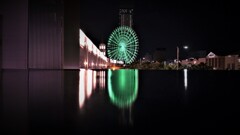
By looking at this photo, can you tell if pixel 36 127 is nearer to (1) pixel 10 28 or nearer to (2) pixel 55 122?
(2) pixel 55 122

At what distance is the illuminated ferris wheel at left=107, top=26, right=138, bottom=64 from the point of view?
24.9 meters

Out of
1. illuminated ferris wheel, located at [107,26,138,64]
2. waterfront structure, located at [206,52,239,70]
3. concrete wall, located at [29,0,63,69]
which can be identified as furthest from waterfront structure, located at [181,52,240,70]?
concrete wall, located at [29,0,63,69]

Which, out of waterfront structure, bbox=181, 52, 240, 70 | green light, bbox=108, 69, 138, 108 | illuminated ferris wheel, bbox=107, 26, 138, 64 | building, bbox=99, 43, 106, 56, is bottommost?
green light, bbox=108, 69, 138, 108

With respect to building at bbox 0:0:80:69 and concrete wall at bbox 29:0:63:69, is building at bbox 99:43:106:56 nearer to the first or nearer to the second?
building at bbox 0:0:80:69

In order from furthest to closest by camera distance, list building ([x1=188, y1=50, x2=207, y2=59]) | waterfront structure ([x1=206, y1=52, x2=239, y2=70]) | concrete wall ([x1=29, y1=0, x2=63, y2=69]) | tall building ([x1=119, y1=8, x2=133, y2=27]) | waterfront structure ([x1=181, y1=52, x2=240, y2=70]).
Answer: tall building ([x1=119, y1=8, x2=133, y2=27]) < building ([x1=188, y1=50, x2=207, y2=59]) < waterfront structure ([x1=206, y1=52, x2=239, y2=70]) < waterfront structure ([x1=181, y1=52, x2=240, y2=70]) < concrete wall ([x1=29, y1=0, x2=63, y2=69])

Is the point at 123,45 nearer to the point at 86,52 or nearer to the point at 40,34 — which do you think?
the point at 86,52

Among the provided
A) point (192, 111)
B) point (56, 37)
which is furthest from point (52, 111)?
point (56, 37)

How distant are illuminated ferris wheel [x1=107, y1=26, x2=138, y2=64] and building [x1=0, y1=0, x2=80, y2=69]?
1037 cm

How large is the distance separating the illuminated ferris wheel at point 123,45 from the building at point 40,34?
1037 centimetres

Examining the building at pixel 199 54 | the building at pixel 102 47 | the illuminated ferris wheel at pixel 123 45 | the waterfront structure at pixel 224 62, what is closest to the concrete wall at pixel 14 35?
the illuminated ferris wheel at pixel 123 45

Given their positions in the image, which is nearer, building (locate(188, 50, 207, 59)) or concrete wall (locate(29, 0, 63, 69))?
concrete wall (locate(29, 0, 63, 69))

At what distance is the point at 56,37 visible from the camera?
550 inches

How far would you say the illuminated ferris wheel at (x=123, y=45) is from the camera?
2486 cm

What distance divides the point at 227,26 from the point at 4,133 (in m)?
38.0
